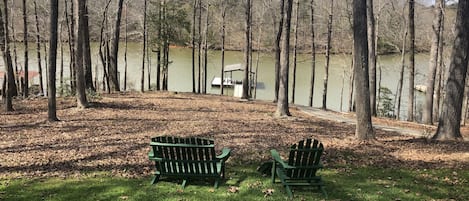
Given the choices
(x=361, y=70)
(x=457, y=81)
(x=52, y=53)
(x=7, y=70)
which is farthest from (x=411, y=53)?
(x=7, y=70)

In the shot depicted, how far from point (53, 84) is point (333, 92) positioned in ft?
102

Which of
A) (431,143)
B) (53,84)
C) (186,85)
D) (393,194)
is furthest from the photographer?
(186,85)

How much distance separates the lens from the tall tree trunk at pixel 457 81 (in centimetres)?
998

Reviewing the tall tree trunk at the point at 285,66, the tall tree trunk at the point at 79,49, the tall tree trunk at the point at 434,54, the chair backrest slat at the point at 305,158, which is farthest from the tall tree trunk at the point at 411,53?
the chair backrest slat at the point at 305,158

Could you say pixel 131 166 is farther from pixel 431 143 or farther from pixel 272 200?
pixel 431 143

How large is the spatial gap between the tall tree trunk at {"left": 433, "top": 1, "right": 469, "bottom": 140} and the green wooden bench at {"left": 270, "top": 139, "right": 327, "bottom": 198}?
566 centimetres

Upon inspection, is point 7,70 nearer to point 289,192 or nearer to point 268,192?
point 268,192

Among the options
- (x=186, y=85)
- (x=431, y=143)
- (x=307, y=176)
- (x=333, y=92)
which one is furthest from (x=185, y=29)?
(x=307, y=176)

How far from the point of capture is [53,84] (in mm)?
11266

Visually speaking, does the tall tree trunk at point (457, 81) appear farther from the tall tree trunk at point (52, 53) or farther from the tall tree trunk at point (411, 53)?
the tall tree trunk at point (52, 53)

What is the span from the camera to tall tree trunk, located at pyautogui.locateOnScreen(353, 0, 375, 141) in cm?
965

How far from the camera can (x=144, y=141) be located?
9.17 metres

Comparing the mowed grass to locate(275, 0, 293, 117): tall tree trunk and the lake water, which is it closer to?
locate(275, 0, 293, 117): tall tree trunk

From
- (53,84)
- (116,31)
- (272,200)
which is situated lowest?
(272,200)
